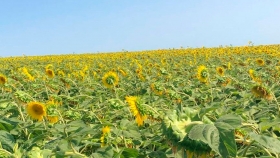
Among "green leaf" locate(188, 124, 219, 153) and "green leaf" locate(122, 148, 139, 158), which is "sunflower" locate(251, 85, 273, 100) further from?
"green leaf" locate(188, 124, 219, 153)

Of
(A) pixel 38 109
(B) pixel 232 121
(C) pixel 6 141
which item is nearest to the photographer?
(B) pixel 232 121

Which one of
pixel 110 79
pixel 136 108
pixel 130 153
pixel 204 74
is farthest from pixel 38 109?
pixel 204 74

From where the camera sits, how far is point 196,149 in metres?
1.31

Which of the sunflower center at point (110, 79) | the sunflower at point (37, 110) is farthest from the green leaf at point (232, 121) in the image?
the sunflower center at point (110, 79)

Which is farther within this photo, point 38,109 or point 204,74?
point 204,74

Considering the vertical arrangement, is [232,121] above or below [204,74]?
above

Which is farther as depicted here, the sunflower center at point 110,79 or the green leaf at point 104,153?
the sunflower center at point 110,79

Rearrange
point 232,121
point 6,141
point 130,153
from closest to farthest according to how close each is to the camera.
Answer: point 232,121 → point 130,153 → point 6,141

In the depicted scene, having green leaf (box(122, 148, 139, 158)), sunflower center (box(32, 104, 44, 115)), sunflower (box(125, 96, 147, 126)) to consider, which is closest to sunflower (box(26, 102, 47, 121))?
sunflower center (box(32, 104, 44, 115))

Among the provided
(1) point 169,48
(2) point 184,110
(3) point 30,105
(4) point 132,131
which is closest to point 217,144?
(2) point 184,110

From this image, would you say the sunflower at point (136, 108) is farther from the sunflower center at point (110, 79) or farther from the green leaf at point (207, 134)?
the sunflower center at point (110, 79)

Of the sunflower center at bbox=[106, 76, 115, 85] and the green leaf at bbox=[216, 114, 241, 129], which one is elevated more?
the green leaf at bbox=[216, 114, 241, 129]

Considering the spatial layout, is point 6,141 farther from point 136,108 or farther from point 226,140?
point 226,140

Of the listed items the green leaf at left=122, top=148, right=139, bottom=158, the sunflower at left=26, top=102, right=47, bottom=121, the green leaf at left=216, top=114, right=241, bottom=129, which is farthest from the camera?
the sunflower at left=26, top=102, right=47, bottom=121
